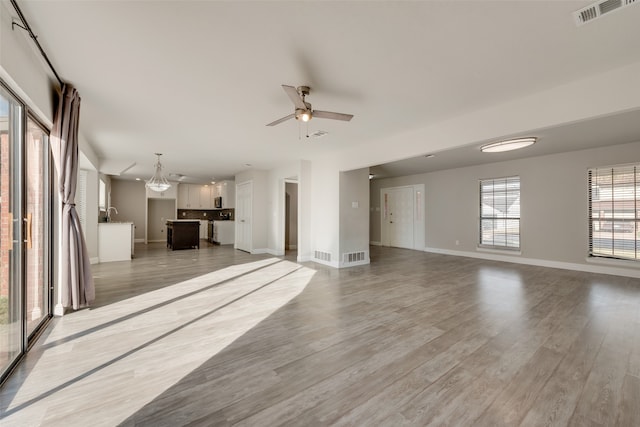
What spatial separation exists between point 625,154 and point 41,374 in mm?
8783

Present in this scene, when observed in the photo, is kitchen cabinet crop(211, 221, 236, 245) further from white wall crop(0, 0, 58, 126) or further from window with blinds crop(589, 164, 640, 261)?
window with blinds crop(589, 164, 640, 261)

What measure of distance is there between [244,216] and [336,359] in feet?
22.1

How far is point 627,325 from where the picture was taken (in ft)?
9.40

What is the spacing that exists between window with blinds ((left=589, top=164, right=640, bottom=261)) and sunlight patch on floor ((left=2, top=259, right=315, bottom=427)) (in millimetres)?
6208

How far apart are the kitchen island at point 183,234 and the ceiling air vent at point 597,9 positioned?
920cm

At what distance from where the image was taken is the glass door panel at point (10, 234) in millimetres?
2039

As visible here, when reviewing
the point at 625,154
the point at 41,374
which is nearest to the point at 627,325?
the point at 625,154

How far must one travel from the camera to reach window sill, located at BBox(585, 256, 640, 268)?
5.02m

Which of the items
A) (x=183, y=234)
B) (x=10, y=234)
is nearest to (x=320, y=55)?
(x=10, y=234)

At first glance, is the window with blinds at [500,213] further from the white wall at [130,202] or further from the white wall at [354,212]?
the white wall at [130,202]

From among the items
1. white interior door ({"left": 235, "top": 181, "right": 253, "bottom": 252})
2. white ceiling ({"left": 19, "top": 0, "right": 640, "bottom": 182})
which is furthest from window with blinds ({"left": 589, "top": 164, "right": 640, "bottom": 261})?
white interior door ({"left": 235, "top": 181, "right": 253, "bottom": 252})

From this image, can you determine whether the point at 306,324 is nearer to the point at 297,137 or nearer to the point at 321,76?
the point at 321,76

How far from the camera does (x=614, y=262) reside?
204 inches

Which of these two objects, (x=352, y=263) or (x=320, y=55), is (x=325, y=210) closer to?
(x=352, y=263)
